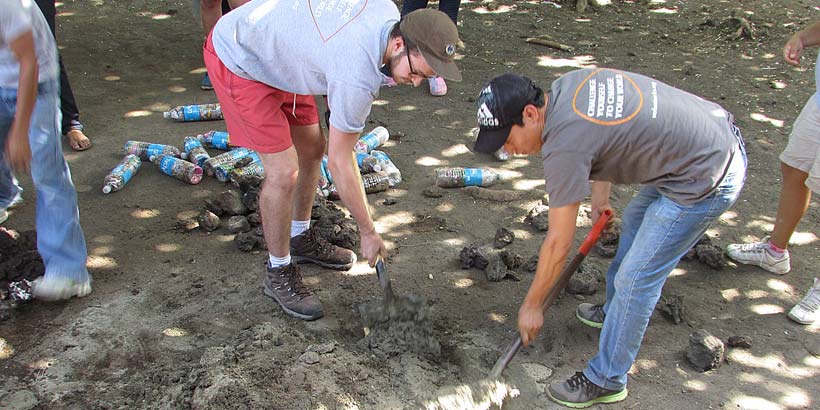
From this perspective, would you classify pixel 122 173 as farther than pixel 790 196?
Yes

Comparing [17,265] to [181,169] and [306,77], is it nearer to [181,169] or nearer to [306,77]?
[181,169]

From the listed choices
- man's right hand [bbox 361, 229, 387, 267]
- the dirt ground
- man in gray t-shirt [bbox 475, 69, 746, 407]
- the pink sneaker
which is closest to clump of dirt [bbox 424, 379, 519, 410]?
the dirt ground

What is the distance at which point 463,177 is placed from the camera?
5.75m

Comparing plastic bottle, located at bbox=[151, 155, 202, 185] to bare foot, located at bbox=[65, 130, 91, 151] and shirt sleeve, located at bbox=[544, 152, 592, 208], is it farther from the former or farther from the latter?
shirt sleeve, located at bbox=[544, 152, 592, 208]

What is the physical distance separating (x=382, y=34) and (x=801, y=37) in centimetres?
312

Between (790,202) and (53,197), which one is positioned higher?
(790,202)

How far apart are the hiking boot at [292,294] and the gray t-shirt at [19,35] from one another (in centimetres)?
173

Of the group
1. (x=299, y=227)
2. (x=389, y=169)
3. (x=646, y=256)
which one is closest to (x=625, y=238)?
(x=646, y=256)

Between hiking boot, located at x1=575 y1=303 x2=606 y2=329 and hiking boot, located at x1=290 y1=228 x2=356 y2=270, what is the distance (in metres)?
1.61

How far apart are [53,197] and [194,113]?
2.91m

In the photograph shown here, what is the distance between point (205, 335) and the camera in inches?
159

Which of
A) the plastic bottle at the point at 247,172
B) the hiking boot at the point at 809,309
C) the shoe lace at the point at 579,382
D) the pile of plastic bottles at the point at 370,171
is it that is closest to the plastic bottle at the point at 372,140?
the pile of plastic bottles at the point at 370,171

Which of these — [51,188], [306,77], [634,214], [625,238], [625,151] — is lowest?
[51,188]

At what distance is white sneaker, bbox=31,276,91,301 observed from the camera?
13.5 feet
